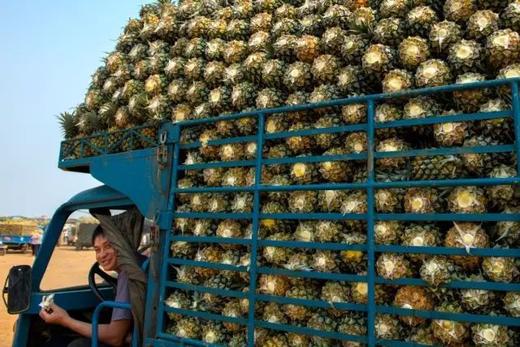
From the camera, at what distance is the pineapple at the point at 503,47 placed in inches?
103

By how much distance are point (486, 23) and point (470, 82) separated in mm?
456

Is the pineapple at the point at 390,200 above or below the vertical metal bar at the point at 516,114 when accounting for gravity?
below

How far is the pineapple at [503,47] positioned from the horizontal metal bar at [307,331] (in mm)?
1722

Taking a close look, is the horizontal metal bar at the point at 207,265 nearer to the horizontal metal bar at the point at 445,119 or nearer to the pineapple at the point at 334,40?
the horizontal metal bar at the point at 445,119

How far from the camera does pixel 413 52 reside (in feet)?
9.59

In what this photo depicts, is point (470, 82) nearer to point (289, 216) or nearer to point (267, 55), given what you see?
point (289, 216)

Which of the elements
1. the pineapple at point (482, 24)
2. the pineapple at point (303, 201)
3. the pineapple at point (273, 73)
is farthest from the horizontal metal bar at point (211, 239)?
the pineapple at point (482, 24)

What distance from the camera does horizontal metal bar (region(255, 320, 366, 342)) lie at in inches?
102

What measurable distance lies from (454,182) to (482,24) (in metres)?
1.04

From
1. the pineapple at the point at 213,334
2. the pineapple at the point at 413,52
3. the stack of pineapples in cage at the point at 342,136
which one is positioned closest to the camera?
the stack of pineapples in cage at the point at 342,136

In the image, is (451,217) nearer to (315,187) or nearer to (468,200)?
(468,200)

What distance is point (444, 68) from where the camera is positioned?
2.77 meters

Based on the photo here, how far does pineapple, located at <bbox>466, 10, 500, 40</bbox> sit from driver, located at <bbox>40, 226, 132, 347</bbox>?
2.98 metres

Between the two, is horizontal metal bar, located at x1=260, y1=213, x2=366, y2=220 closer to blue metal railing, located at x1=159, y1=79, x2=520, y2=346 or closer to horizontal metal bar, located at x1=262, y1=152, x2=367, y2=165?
blue metal railing, located at x1=159, y1=79, x2=520, y2=346
